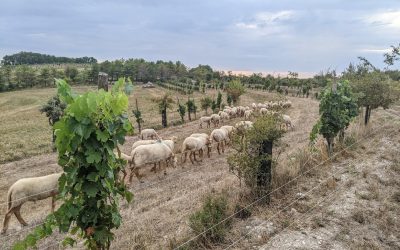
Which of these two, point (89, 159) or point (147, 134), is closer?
point (89, 159)

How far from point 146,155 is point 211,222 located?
6.95 metres

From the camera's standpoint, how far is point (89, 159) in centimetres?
441

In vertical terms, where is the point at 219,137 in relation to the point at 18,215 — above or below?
above

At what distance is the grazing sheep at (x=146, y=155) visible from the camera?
44.1ft

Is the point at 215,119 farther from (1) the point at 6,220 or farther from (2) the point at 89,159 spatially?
(2) the point at 89,159

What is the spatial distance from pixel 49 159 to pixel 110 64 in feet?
303

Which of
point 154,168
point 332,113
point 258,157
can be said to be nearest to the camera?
point 258,157

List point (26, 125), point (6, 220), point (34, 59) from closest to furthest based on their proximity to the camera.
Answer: point (6, 220)
point (26, 125)
point (34, 59)

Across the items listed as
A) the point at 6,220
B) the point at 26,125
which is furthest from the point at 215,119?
the point at 26,125

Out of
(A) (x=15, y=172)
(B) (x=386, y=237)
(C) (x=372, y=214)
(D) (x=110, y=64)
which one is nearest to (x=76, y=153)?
(B) (x=386, y=237)

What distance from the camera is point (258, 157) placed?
8.74m

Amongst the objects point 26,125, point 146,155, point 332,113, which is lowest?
point 26,125

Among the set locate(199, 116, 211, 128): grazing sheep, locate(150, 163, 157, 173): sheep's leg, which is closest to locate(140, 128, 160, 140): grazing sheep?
locate(199, 116, 211, 128): grazing sheep

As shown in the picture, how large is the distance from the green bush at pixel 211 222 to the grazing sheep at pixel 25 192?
174 inches
